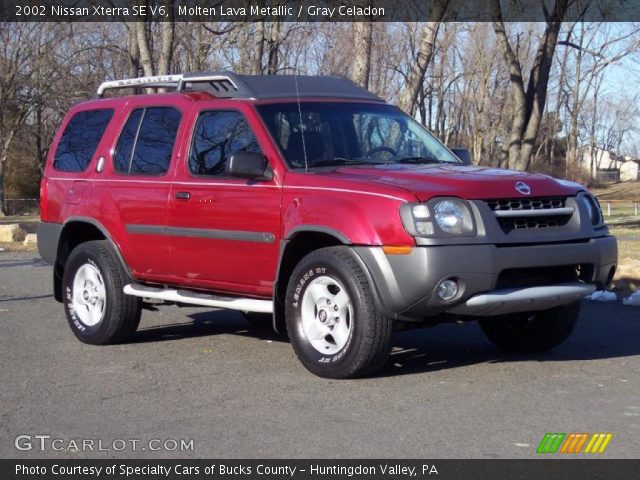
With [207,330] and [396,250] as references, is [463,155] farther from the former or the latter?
[207,330]

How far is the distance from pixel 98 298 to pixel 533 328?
3.73 meters

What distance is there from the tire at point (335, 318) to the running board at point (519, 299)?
0.56 m

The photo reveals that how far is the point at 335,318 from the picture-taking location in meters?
6.95

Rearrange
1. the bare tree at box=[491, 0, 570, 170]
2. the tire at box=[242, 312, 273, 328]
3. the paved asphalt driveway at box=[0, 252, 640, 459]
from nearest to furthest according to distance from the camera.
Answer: the paved asphalt driveway at box=[0, 252, 640, 459], the tire at box=[242, 312, 273, 328], the bare tree at box=[491, 0, 570, 170]

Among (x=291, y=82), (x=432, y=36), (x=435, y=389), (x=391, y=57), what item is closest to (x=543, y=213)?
(x=435, y=389)

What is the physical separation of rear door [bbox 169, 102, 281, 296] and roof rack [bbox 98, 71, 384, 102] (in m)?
0.18

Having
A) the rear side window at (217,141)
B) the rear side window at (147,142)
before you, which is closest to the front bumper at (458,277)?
the rear side window at (217,141)

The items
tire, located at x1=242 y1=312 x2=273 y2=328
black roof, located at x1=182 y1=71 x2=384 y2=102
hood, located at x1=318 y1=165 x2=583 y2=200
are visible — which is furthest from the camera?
tire, located at x1=242 y1=312 x2=273 y2=328

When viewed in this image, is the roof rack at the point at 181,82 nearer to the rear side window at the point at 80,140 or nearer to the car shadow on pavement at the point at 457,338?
the rear side window at the point at 80,140

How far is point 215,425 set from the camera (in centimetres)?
582

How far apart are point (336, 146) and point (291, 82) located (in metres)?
0.79

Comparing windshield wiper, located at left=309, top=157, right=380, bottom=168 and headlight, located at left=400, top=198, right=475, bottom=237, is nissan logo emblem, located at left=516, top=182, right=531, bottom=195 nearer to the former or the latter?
headlight, located at left=400, top=198, right=475, bottom=237

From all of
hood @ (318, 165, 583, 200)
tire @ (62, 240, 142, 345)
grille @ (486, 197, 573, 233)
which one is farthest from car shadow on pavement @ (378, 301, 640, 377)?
tire @ (62, 240, 142, 345)

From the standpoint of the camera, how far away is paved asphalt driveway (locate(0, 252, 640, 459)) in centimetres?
541
